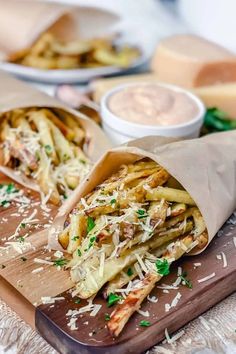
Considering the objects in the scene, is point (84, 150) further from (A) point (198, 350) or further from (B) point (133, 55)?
(B) point (133, 55)

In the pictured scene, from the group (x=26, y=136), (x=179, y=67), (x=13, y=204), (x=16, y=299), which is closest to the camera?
(x=16, y=299)

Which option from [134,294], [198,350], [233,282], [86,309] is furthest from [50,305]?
[233,282]

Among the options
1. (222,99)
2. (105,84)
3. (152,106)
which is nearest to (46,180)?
(152,106)

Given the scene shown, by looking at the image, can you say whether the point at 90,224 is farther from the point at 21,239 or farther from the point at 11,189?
the point at 11,189

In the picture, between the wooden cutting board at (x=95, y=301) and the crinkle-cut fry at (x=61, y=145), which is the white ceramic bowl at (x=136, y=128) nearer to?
the crinkle-cut fry at (x=61, y=145)

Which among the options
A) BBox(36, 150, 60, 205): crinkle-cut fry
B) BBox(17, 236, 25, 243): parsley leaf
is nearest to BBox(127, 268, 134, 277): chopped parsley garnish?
BBox(17, 236, 25, 243): parsley leaf
